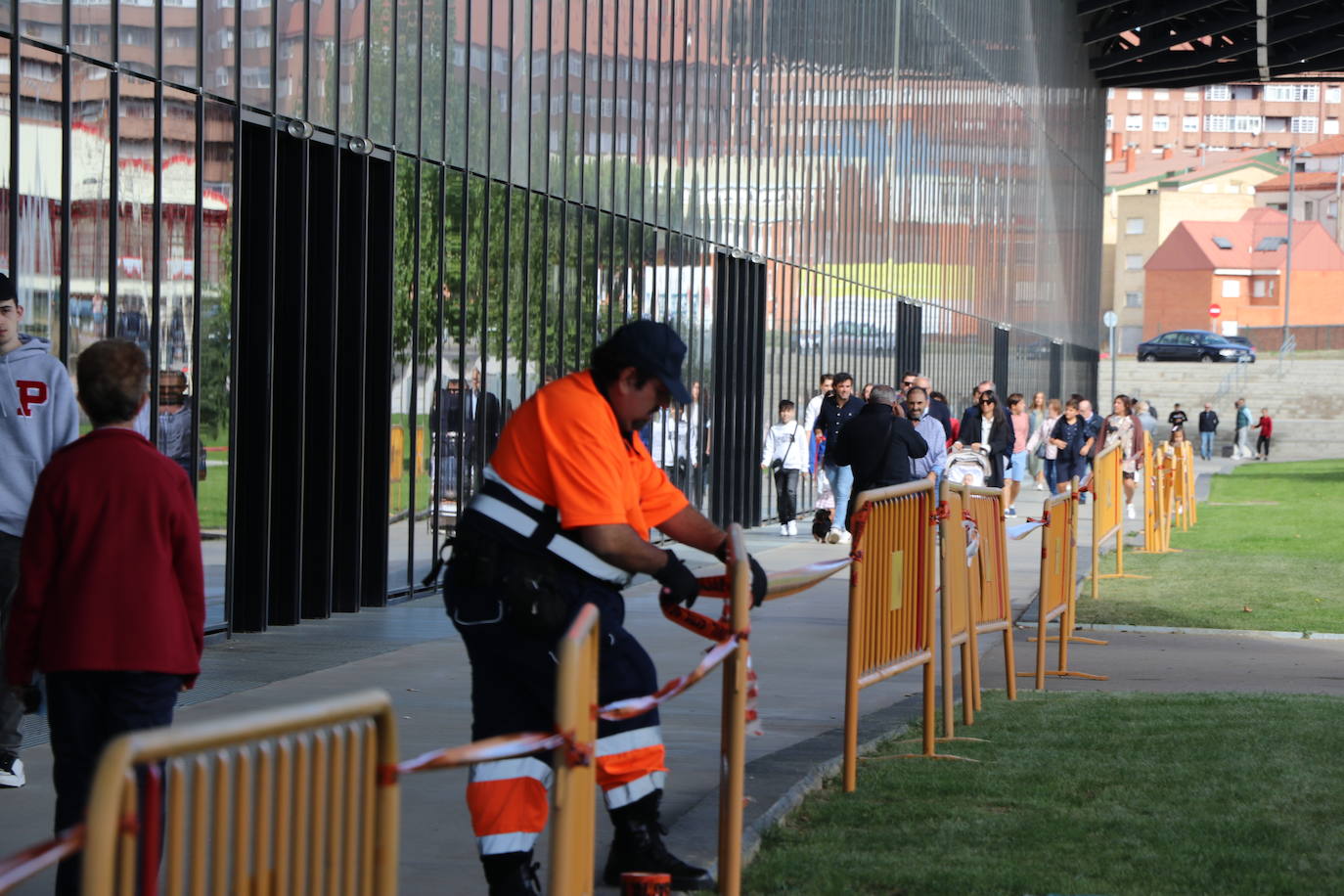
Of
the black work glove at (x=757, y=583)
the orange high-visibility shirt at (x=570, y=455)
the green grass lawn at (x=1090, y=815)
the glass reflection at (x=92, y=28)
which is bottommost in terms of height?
the green grass lawn at (x=1090, y=815)

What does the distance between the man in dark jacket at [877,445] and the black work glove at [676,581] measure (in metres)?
9.20

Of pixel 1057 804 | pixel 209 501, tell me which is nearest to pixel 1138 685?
pixel 1057 804

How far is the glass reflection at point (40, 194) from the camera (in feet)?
31.2

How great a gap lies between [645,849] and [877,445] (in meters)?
9.27

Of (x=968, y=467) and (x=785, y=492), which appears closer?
(x=968, y=467)

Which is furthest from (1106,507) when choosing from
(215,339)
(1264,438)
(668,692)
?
(1264,438)

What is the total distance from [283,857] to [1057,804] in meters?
4.47

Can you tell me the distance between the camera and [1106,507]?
1738cm

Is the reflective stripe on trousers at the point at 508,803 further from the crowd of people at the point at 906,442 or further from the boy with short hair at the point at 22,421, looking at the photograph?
the crowd of people at the point at 906,442

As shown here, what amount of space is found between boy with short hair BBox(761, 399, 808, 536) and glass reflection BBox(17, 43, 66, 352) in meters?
13.5

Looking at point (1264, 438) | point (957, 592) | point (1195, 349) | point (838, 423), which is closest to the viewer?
point (957, 592)

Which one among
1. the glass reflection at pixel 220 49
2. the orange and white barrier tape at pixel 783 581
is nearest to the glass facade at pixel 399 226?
the glass reflection at pixel 220 49

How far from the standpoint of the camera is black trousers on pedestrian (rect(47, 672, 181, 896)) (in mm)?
4531

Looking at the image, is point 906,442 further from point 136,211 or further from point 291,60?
point 136,211
